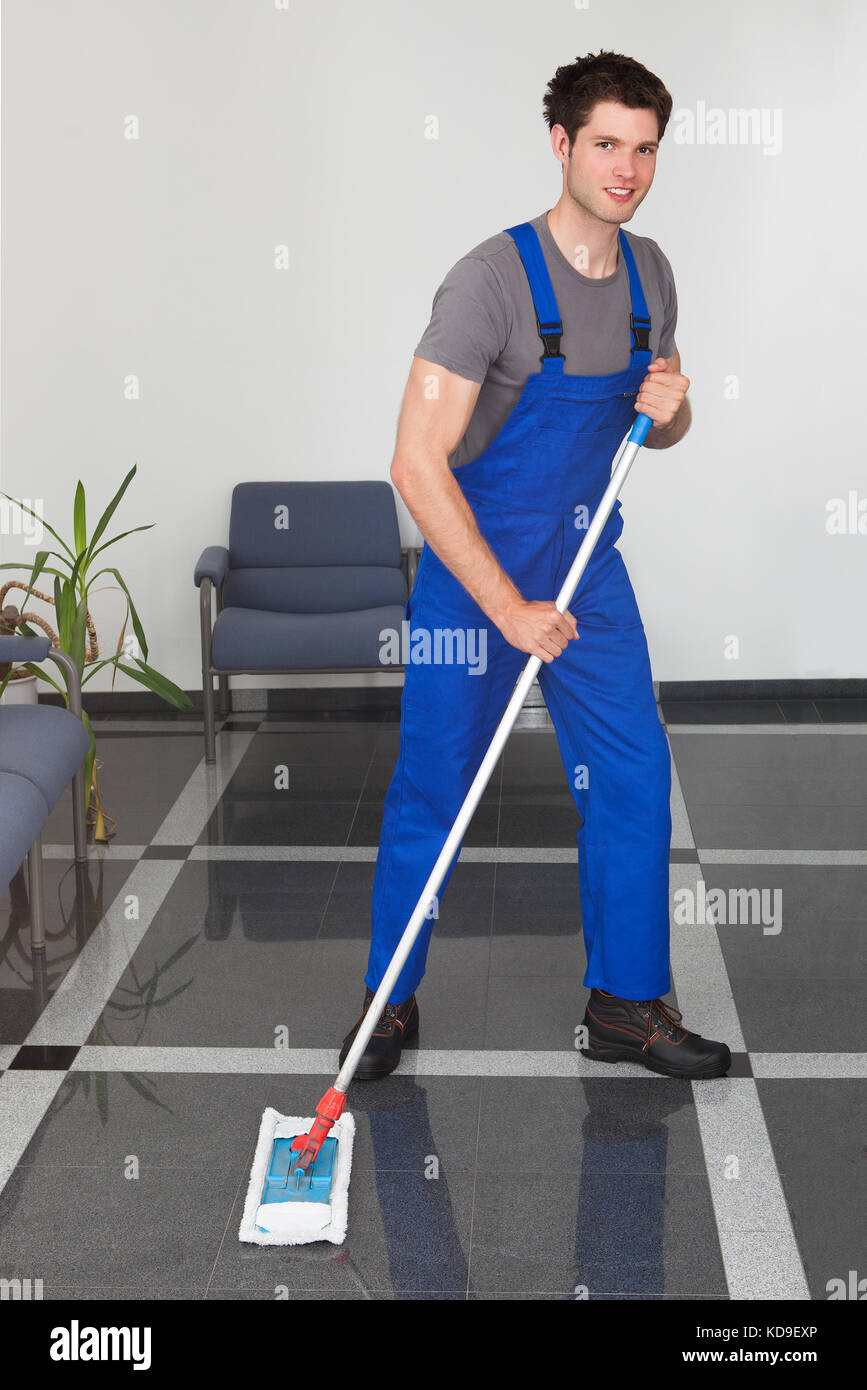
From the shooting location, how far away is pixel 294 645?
13.2ft

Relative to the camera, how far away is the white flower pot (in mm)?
3793

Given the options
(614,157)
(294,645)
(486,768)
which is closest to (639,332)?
(614,157)

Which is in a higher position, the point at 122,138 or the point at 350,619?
the point at 122,138

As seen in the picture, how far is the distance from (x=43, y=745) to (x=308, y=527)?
180cm

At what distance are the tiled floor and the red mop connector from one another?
0.11 meters

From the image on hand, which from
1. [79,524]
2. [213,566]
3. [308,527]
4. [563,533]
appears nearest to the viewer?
[563,533]

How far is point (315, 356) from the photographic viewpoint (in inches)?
177

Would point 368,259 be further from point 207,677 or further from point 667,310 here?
point 667,310

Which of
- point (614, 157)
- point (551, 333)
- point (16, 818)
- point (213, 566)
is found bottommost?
point (16, 818)

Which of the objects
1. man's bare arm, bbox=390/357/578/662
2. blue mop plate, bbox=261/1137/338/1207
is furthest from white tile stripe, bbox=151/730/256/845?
Answer: man's bare arm, bbox=390/357/578/662
